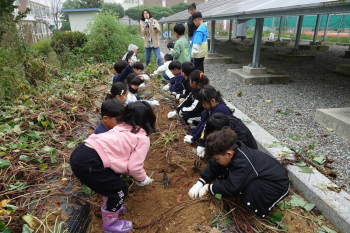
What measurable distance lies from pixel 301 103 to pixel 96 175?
163 inches

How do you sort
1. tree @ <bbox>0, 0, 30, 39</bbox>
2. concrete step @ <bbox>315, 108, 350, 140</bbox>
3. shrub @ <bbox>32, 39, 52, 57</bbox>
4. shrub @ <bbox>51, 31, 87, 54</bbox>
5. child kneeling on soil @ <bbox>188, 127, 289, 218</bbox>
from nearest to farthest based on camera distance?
child kneeling on soil @ <bbox>188, 127, 289, 218</bbox>
concrete step @ <bbox>315, 108, 350, 140</bbox>
tree @ <bbox>0, 0, 30, 39</bbox>
shrub @ <bbox>32, 39, 52, 57</bbox>
shrub @ <bbox>51, 31, 87, 54</bbox>

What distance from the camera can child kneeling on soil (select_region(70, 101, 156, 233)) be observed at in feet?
5.57

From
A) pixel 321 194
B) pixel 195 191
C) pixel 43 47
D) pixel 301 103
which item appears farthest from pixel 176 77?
pixel 43 47

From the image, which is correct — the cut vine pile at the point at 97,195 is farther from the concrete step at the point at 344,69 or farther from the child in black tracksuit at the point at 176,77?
the concrete step at the point at 344,69

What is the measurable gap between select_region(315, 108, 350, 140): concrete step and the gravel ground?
0.29ft

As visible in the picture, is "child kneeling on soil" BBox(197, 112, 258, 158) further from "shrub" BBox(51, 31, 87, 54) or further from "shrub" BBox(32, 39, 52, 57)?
"shrub" BBox(32, 39, 52, 57)

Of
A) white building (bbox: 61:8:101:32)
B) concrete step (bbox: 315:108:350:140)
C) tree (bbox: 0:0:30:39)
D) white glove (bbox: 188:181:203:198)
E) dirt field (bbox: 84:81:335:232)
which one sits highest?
white building (bbox: 61:8:101:32)

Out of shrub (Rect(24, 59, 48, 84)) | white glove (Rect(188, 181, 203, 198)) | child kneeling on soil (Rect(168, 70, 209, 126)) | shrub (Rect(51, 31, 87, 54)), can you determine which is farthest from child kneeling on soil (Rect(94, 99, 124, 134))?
shrub (Rect(51, 31, 87, 54))

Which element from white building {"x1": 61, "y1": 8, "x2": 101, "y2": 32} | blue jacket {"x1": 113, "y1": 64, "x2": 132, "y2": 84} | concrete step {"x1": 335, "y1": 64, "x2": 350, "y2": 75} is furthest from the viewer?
white building {"x1": 61, "y1": 8, "x2": 101, "y2": 32}

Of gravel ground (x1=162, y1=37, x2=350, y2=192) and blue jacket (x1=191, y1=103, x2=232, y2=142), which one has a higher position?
blue jacket (x1=191, y1=103, x2=232, y2=142)

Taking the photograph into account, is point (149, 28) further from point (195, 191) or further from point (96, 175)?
point (96, 175)

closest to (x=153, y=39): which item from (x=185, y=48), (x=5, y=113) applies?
(x=185, y=48)

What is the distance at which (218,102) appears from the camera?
8.87 ft

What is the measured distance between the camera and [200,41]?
5.36 m
